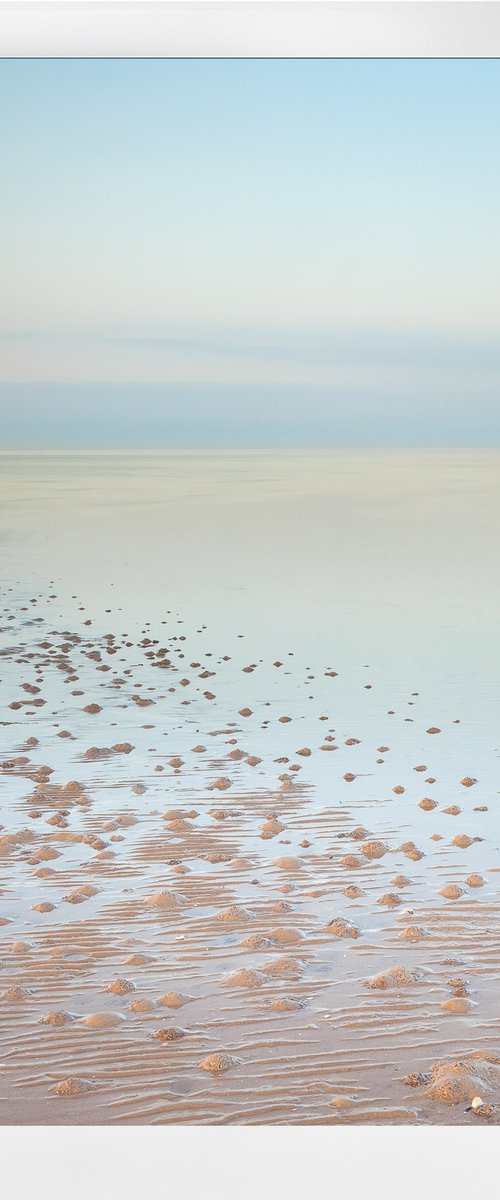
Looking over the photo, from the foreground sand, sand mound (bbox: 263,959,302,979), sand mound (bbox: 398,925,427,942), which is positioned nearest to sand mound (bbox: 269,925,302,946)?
the foreground sand

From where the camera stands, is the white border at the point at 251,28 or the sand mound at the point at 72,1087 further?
the white border at the point at 251,28

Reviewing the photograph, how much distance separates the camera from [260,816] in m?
4.65

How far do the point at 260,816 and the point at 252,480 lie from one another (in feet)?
54.4

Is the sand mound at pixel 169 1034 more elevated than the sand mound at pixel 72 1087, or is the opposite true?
the sand mound at pixel 169 1034

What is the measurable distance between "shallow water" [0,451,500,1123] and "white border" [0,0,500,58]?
2.47 meters

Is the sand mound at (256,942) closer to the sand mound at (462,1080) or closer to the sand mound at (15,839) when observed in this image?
the sand mound at (462,1080)

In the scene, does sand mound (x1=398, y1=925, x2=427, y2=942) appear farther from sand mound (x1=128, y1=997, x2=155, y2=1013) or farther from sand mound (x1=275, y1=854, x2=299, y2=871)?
sand mound (x1=128, y1=997, x2=155, y2=1013)

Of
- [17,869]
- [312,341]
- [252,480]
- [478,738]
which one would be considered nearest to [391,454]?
[252,480]

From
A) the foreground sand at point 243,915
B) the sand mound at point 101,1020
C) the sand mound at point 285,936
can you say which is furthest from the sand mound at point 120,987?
the sand mound at point 285,936

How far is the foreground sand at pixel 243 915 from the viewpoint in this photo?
9.18 ft
